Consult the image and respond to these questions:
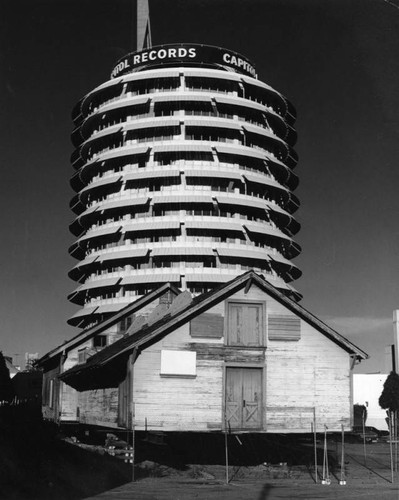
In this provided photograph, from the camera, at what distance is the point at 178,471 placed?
28375 mm

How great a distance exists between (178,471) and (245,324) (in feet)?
19.5

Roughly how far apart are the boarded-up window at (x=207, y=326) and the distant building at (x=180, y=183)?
47.9m

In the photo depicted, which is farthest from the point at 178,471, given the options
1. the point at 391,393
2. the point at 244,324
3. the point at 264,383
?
the point at 391,393

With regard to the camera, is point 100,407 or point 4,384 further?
point 4,384

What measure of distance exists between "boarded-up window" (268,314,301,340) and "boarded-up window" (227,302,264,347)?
37cm

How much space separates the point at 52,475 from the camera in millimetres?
23609

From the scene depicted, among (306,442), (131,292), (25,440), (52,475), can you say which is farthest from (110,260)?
(52,475)

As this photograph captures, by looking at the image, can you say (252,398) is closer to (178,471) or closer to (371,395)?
(178,471)

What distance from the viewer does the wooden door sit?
91.7ft

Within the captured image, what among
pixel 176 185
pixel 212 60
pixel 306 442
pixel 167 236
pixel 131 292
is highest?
pixel 212 60

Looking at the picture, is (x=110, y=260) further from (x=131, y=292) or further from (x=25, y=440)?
(x=25, y=440)

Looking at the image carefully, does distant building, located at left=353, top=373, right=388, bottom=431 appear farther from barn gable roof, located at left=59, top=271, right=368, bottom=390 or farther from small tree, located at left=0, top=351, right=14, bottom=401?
barn gable roof, located at left=59, top=271, right=368, bottom=390

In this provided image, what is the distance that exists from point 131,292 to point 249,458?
154 ft

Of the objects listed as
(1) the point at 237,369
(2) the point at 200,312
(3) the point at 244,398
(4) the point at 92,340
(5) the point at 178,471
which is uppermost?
(2) the point at 200,312
